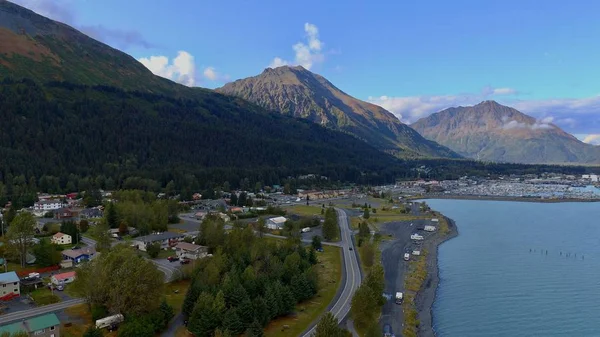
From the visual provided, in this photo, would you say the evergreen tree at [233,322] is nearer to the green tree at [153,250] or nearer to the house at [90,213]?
the green tree at [153,250]

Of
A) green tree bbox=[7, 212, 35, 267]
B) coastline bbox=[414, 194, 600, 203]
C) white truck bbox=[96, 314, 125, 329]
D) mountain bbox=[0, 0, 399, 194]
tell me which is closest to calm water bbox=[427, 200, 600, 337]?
white truck bbox=[96, 314, 125, 329]

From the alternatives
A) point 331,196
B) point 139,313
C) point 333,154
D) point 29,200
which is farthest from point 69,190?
point 333,154

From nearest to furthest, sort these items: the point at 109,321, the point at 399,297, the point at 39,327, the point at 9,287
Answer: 1. the point at 39,327
2. the point at 109,321
3. the point at 9,287
4. the point at 399,297

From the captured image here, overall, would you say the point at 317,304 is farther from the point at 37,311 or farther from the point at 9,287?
the point at 9,287

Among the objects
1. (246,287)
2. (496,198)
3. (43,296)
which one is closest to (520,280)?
(246,287)

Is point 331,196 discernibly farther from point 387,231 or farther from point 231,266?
point 231,266

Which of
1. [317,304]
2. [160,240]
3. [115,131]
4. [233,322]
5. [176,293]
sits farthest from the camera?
[115,131]
